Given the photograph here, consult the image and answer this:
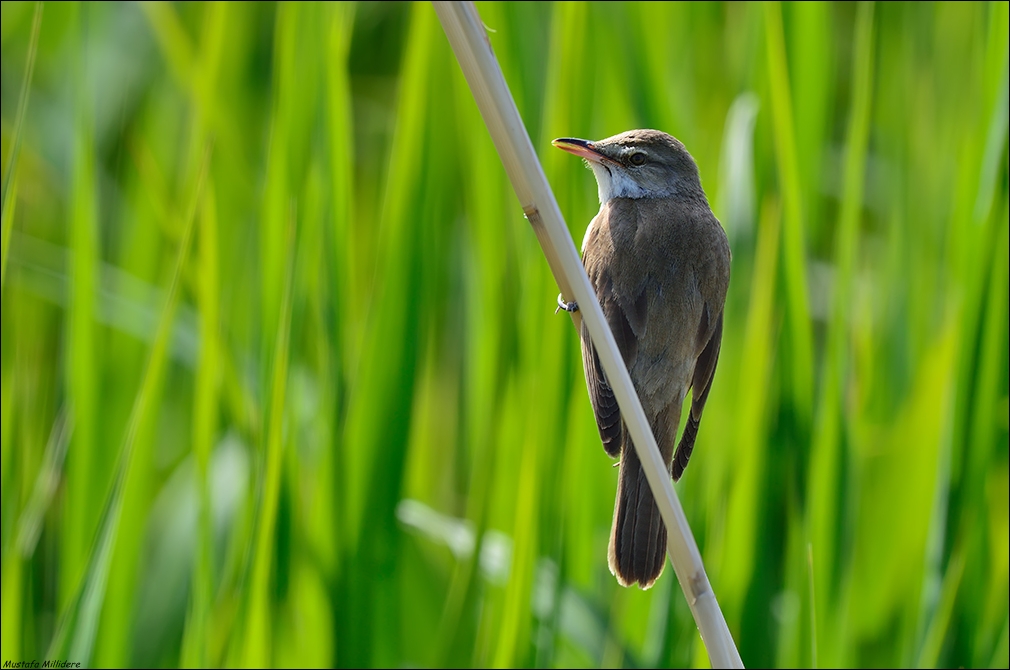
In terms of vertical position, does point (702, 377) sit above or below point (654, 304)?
below

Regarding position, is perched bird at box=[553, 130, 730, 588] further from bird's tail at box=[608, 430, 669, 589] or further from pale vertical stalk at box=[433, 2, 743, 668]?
pale vertical stalk at box=[433, 2, 743, 668]

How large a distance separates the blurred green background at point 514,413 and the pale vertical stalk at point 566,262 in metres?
0.65

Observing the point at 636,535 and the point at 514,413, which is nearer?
the point at 636,535

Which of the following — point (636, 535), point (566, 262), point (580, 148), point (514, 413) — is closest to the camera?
point (566, 262)

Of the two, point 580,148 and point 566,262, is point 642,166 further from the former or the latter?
point 566,262

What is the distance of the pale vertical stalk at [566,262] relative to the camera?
4.01 feet

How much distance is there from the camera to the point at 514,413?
234 centimetres

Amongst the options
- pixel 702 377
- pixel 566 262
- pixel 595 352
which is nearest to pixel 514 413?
pixel 702 377

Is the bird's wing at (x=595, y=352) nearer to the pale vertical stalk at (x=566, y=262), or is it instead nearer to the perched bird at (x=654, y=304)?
the perched bird at (x=654, y=304)

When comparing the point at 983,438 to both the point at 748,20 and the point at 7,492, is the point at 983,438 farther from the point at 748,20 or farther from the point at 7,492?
the point at 7,492

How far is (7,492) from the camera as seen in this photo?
2.30 m

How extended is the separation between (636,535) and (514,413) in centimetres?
65

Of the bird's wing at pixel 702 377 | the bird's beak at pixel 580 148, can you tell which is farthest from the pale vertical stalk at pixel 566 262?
the bird's wing at pixel 702 377

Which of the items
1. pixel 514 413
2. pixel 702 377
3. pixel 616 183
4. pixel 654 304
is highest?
pixel 616 183
